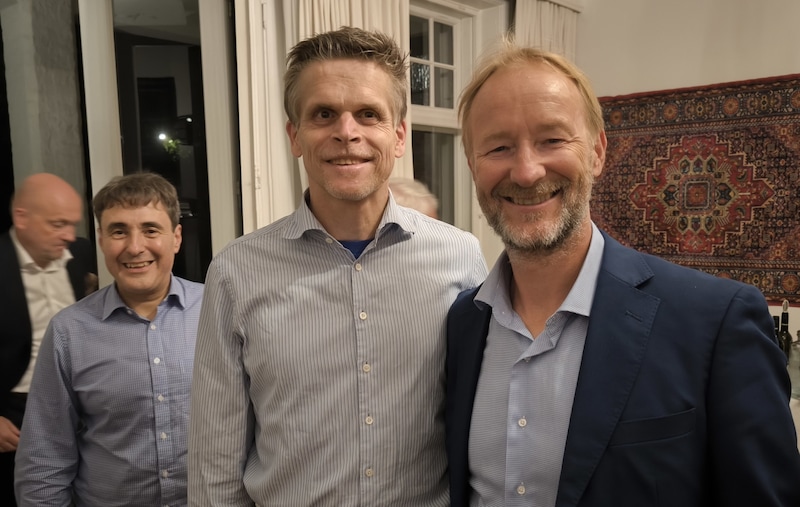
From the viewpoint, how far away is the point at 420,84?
3.92m

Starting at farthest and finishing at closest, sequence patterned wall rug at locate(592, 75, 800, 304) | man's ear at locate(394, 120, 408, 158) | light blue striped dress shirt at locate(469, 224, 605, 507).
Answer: patterned wall rug at locate(592, 75, 800, 304) → man's ear at locate(394, 120, 408, 158) → light blue striped dress shirt at locate(469, 224, 605, 507)

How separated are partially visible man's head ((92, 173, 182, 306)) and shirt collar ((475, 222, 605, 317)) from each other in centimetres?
99

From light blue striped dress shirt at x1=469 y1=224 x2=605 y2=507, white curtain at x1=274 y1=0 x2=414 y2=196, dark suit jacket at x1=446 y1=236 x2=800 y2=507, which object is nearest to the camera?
dark suit jacket at x1=446 y1=236 x2=800 y2=507

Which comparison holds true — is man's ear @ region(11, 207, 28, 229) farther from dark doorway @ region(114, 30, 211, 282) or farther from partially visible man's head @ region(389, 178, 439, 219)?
partially visible man's head @ region(389, 178, 439, 219)

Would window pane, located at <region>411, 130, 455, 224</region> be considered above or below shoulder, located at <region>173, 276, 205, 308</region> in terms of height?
above

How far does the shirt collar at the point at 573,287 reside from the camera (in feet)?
3.42

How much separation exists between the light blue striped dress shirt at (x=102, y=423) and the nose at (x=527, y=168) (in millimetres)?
1127

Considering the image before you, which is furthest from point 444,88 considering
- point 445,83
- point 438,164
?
point 438,164

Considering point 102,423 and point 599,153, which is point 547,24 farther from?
point 102,423

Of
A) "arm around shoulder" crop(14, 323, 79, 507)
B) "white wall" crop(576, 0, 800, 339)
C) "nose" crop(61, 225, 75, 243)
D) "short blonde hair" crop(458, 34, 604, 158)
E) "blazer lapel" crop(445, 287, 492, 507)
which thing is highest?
"white wall" crop(576, 0, 800, 339)

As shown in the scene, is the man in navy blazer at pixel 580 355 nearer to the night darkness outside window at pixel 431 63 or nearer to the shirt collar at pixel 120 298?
the shirt collar at pixel 120 298

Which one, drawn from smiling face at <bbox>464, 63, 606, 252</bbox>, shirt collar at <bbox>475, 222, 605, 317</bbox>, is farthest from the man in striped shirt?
smiling face at <bbox>464, 63, 606, 252</bbox>

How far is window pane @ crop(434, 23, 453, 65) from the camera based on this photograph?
4.08 meters

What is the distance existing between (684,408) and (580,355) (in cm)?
18
